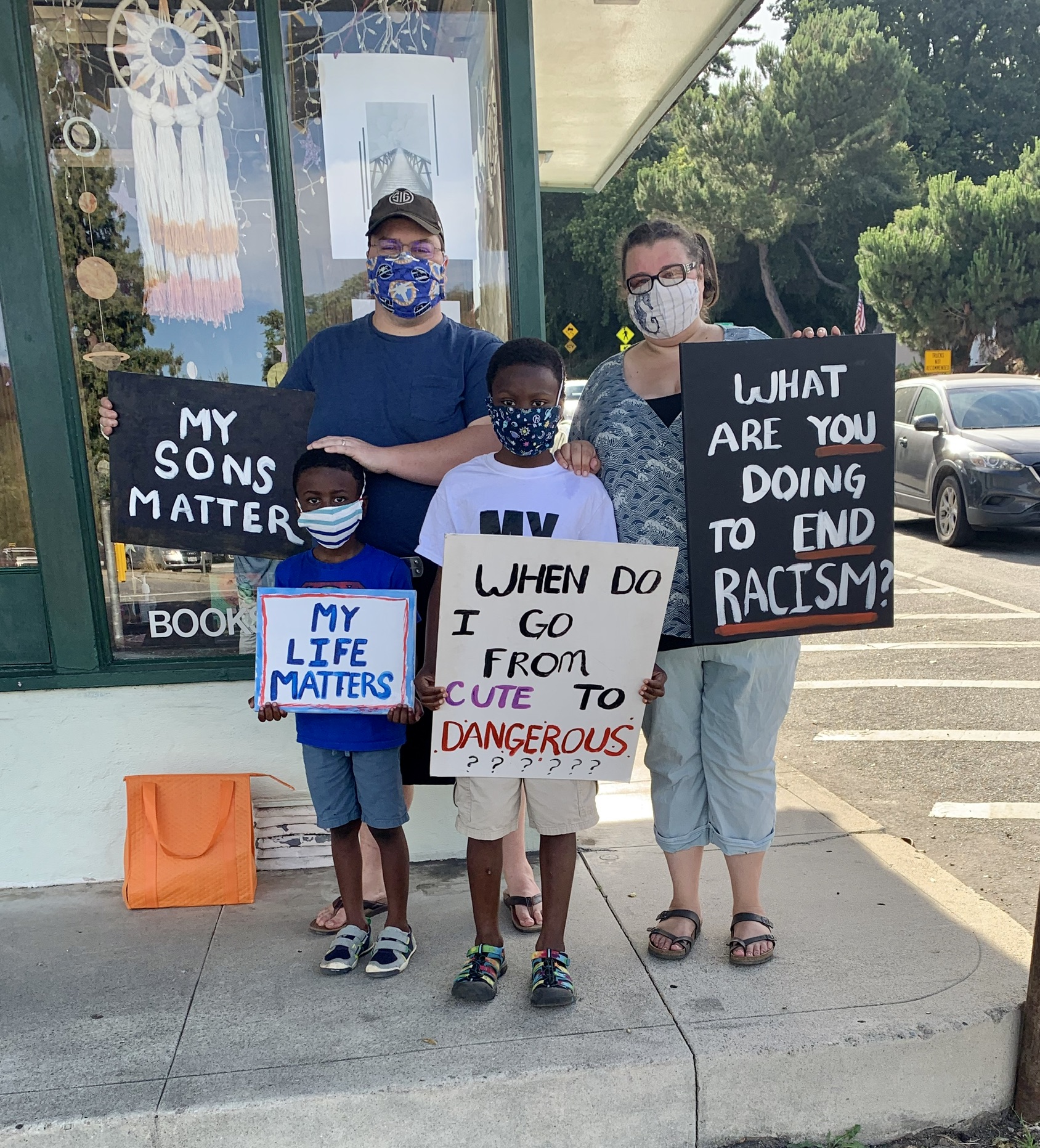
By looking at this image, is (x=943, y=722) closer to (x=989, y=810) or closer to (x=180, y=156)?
(x=989, y=810)

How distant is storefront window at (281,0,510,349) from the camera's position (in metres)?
3.63

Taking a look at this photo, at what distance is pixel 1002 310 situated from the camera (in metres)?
27.6

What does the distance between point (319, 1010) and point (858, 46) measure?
4204 centimetres

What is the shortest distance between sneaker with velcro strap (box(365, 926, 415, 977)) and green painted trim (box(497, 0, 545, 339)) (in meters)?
2.13

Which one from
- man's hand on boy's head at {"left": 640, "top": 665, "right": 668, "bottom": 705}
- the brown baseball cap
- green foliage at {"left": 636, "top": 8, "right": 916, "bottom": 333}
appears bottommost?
man's hand on boy's head at {"left": 640, "top": 665, "right": 668, "bottom": 705}

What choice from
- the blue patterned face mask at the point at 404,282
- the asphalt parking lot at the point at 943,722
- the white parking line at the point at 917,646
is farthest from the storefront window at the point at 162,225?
the white parking line at the point at 917,646

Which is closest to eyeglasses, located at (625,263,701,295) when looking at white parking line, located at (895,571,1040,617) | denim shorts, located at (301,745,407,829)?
denim shorts, located at (301,745,407,829)

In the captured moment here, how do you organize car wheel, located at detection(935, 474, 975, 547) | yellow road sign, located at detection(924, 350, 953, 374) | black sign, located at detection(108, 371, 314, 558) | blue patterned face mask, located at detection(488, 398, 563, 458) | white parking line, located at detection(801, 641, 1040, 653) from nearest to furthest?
blue patterned face mask, located at detection(488, 398, 563, 458)
black sign, located at detection(108, 371, 314, 558)
white parking line, located at detection(801, 641, 1040, 653)
car wheel, located at detection(935, 474, 975, 547)
yellow road sign, located at detection(924, 350, 953, 374)

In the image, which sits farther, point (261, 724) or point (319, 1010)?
point (261, 724)

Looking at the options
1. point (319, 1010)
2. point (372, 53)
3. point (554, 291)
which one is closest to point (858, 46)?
point (554, 291)

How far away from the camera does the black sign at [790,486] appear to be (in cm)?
260

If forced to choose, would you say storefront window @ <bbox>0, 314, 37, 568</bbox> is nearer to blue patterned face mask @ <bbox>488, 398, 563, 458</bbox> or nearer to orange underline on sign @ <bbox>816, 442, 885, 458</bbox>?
blue patterned face mask @ <bbox>488, 398, 563, 458</bbox>

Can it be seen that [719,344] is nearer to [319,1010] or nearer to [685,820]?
[685,820]

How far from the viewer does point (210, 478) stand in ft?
Answer: 10.3
